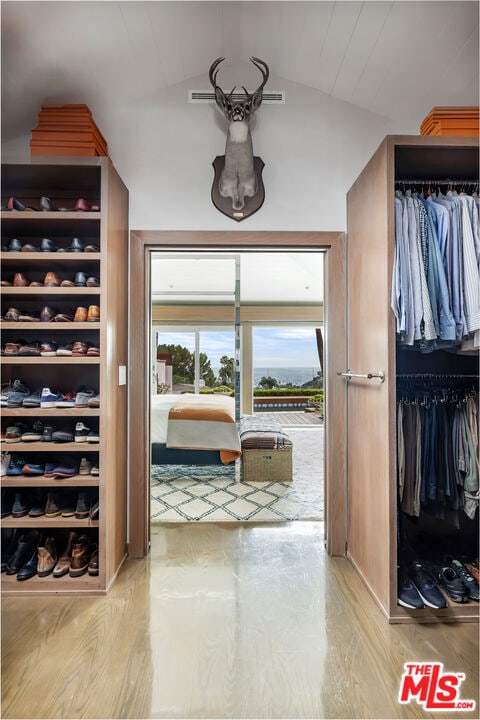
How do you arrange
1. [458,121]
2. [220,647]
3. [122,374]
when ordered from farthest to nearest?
[122,374] < [458,121] < [220,647]

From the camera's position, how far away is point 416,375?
2.22 m

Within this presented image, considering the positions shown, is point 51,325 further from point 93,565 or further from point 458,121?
point 458,121

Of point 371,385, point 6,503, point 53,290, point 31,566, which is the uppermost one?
point 53,290

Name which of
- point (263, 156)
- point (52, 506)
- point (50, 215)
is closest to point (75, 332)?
point (50, 215)

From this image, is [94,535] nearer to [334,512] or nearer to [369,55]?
[334,512]

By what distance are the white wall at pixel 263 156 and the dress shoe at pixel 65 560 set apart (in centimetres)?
193

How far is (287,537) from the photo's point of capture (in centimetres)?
273

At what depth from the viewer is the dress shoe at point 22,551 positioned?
6.99ft

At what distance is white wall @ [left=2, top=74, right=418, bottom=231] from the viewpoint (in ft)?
8.39

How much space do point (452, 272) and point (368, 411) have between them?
81 cm

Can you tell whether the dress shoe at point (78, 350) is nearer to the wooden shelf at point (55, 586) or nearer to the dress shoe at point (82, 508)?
the dress shoe at point (82, 508)

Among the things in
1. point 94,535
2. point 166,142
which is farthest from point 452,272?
point 94,535

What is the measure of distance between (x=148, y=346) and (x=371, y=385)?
140 centimetres
